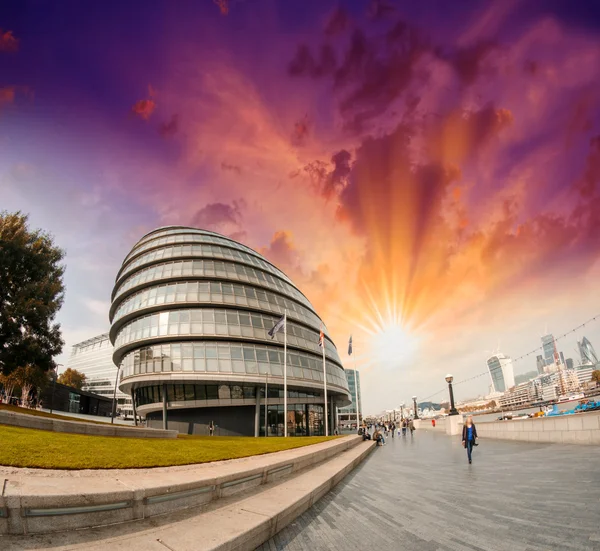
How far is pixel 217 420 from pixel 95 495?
1321 inches

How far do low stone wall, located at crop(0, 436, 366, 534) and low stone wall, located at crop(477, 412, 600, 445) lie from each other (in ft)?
65.4

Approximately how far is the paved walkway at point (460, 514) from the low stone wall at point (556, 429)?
28.4 feet

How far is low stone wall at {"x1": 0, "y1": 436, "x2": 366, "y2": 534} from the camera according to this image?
11.8 ft

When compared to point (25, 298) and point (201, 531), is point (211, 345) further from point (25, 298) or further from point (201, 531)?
point (201, 531)

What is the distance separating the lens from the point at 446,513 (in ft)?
21.0

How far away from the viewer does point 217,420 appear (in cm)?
3441

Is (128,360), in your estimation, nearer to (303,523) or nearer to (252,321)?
(252,321)

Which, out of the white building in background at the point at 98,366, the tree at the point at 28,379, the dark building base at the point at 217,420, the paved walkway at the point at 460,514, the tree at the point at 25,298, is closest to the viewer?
the paved walkway at the point at 460,514

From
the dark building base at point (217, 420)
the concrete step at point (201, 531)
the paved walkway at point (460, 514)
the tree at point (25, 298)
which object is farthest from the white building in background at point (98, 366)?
the concrete step at point (201, 531)

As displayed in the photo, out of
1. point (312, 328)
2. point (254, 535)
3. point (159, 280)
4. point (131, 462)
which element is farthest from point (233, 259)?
point (254, 535)

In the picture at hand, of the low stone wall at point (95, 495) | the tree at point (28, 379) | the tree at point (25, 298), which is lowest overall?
the low stone wall at point (95, 495)

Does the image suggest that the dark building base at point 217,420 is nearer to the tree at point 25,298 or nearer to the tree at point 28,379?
the tree at point 25,298

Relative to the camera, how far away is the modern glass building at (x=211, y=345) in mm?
33594

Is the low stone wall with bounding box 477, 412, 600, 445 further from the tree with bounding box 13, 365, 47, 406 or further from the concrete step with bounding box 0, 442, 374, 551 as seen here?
the tree with bounding box 13, 365, 47, 406
